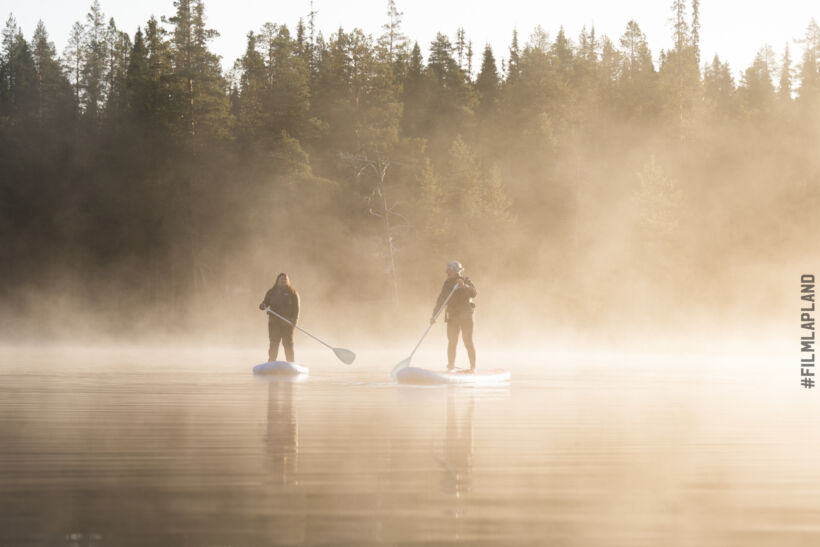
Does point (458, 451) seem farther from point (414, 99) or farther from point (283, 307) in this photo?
point (414, 99)

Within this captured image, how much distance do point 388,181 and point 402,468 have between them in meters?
57.0

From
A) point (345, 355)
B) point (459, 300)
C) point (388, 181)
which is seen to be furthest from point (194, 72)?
point (459, 300)

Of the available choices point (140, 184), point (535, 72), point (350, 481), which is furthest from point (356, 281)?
point (350, 481)

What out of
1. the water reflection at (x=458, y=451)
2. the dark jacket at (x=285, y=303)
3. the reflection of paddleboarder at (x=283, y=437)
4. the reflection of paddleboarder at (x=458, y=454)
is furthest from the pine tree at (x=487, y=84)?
the reflection of paddleboarder at (x=458, y=454)

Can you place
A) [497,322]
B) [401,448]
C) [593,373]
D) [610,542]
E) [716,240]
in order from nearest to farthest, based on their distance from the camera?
[610,542] → [401,448] → [593,373] → [497,322] → [716,240]

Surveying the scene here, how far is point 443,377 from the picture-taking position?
2098 centimetres

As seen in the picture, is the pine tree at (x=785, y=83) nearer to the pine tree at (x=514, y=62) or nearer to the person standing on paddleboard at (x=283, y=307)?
the pine tree at (x=514, y=62)

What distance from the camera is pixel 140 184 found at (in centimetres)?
7500

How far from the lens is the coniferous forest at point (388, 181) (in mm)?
65125

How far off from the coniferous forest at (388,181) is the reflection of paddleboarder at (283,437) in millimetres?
46150

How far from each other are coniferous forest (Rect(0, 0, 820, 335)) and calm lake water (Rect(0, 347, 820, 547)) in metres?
46.9

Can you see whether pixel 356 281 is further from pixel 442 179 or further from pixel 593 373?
pixel 593 373

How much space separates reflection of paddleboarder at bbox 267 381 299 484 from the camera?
8.79 m

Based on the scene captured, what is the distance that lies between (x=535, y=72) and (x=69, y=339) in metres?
42.8
